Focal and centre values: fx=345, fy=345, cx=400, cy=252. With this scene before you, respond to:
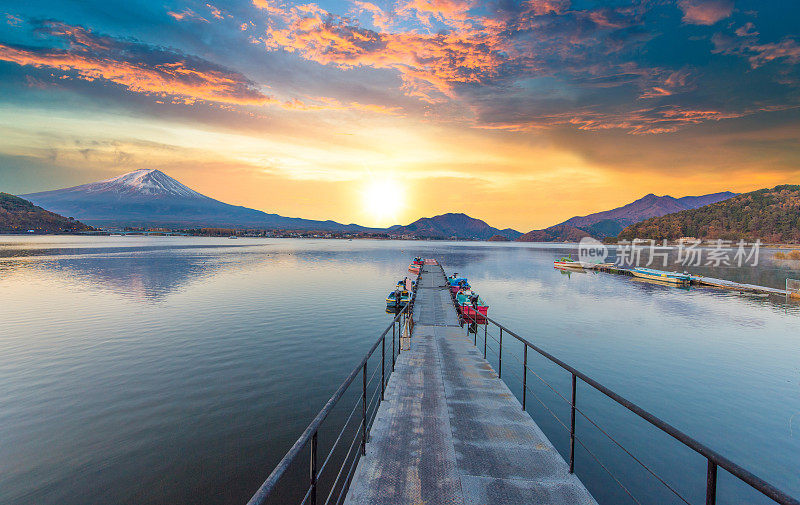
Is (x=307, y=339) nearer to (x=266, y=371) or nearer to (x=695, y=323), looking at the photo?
(x=266, y=371)

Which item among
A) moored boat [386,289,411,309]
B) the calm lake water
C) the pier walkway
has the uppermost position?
the pier walkway

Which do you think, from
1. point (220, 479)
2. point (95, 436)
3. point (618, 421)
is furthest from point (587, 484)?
point (95, 436)

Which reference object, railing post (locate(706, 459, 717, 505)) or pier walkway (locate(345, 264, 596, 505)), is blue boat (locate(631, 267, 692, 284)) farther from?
railing post (locate(706, 459, 717, 505))

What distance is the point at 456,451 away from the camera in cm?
722

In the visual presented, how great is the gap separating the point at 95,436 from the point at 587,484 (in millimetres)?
16760

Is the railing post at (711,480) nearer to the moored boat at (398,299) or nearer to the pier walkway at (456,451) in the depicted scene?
the pier walkway at (456,451)

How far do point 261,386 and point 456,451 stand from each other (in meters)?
12.0

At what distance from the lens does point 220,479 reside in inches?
408

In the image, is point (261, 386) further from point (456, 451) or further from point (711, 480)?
point (711, 480)

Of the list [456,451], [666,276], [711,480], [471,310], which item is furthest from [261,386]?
[666,276]

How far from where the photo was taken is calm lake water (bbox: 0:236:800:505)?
424 inches

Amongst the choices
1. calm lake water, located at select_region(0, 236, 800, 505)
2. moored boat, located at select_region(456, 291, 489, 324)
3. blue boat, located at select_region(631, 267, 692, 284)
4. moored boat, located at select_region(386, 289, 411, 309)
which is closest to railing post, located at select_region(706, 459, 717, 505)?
calm lake water, located at select_region(0, 236, 800, 505)

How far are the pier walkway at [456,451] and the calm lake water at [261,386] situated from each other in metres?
4.75

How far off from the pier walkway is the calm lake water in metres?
4.75
